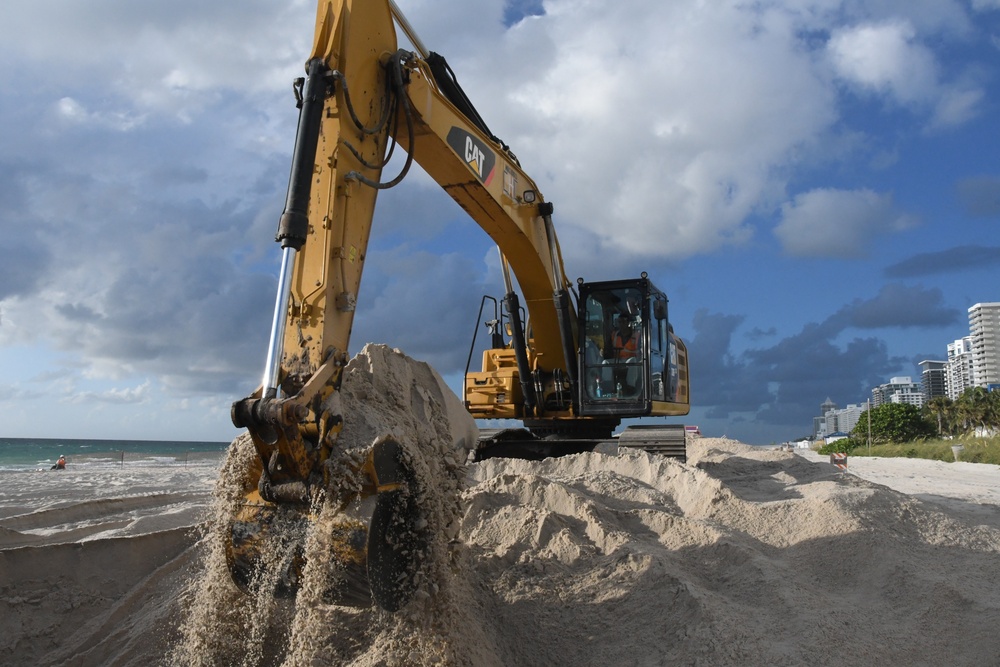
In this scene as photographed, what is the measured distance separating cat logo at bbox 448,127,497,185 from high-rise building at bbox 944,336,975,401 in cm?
10970

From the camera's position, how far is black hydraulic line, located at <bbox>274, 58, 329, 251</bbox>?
3.86 metres

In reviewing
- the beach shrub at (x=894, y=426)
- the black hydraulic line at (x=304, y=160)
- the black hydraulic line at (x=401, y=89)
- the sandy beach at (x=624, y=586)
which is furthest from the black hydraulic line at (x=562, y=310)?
the beach shrub at (x=894, y=426)

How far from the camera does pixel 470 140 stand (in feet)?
20.7

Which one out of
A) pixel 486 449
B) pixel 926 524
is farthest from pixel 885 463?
pixel 926 524

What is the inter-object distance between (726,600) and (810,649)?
1.78ft

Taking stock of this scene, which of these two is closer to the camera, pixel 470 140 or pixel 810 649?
pixel 810 649

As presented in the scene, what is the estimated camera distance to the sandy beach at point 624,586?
3920mm

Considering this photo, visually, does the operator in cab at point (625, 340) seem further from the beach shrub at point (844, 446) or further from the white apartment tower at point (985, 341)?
the white apartment tower at point (985, 341)

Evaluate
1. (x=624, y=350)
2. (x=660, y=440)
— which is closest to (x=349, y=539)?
(x=660, y=440)

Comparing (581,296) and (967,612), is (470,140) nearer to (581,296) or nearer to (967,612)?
(581,296)

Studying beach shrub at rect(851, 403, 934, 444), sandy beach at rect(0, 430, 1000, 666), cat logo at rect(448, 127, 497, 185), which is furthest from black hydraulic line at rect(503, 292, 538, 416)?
beach shrub at rect(851, 403, 934, 444)

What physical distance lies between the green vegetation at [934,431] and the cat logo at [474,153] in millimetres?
17466

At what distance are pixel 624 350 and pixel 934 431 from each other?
3426 centimetres

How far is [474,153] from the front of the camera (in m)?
6.41
